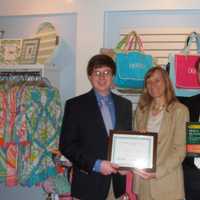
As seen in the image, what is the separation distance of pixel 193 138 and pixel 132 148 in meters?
0.35

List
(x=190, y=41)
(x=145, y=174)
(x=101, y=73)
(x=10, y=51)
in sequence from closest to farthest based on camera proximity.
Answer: (x=145, y=174) → (x=101, y=73) → (x=190, y=41) → (x=10, y=51)

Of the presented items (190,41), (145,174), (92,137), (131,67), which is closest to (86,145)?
(92,137)

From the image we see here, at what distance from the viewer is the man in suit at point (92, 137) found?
1.97 metres

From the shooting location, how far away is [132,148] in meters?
1.97

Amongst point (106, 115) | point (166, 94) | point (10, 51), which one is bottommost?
point (106, 115)

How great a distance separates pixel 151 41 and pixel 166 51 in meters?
0.15

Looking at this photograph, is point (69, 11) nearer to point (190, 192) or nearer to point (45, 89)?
point (45, 89)

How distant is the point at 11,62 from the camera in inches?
116

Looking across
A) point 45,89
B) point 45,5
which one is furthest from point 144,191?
point 45,5

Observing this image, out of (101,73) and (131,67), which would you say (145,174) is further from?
(131,67)

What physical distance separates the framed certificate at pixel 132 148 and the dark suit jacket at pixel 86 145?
6cm

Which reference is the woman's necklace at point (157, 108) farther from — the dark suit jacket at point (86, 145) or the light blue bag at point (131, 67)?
the light blue bag at point (131, 67)

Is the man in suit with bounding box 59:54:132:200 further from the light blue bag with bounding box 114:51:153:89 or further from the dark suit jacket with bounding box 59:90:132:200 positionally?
the light blue bag with bounding box 114:51:153:89

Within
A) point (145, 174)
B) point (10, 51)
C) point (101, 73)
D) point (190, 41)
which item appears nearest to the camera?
point (145, 174)
